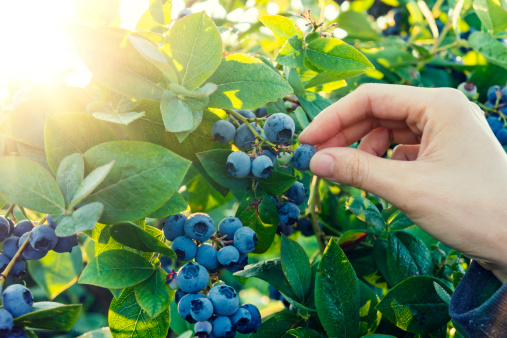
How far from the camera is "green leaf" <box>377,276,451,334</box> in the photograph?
Answer: 3.31ft

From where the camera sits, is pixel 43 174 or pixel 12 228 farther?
pixel 12 228

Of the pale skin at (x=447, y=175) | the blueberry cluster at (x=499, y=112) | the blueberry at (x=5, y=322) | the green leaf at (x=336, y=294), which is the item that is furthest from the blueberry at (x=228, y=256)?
the blueberry cluster at (x=499, y=112)

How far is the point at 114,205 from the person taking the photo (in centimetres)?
76

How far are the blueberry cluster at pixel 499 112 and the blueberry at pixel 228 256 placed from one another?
1.23m

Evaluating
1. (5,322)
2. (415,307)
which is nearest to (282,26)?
(415,307)

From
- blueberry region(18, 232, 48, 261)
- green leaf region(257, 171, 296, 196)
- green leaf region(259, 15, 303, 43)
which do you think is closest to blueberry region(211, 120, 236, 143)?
green leaf region(257, 171, 296, 196)

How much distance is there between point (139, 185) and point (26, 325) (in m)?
0.32

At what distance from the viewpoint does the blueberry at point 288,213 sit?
108 centimetres

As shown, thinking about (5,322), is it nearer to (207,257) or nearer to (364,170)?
(207,257)

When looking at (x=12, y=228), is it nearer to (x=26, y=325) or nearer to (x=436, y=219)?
(x=26, y=325)

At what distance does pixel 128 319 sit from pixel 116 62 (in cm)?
56

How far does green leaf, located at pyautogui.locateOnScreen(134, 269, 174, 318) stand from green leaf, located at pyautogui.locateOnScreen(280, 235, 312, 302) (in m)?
0.30

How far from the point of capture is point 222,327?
86cm

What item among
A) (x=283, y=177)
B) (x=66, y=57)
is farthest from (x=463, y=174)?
(x=66, y=57)
